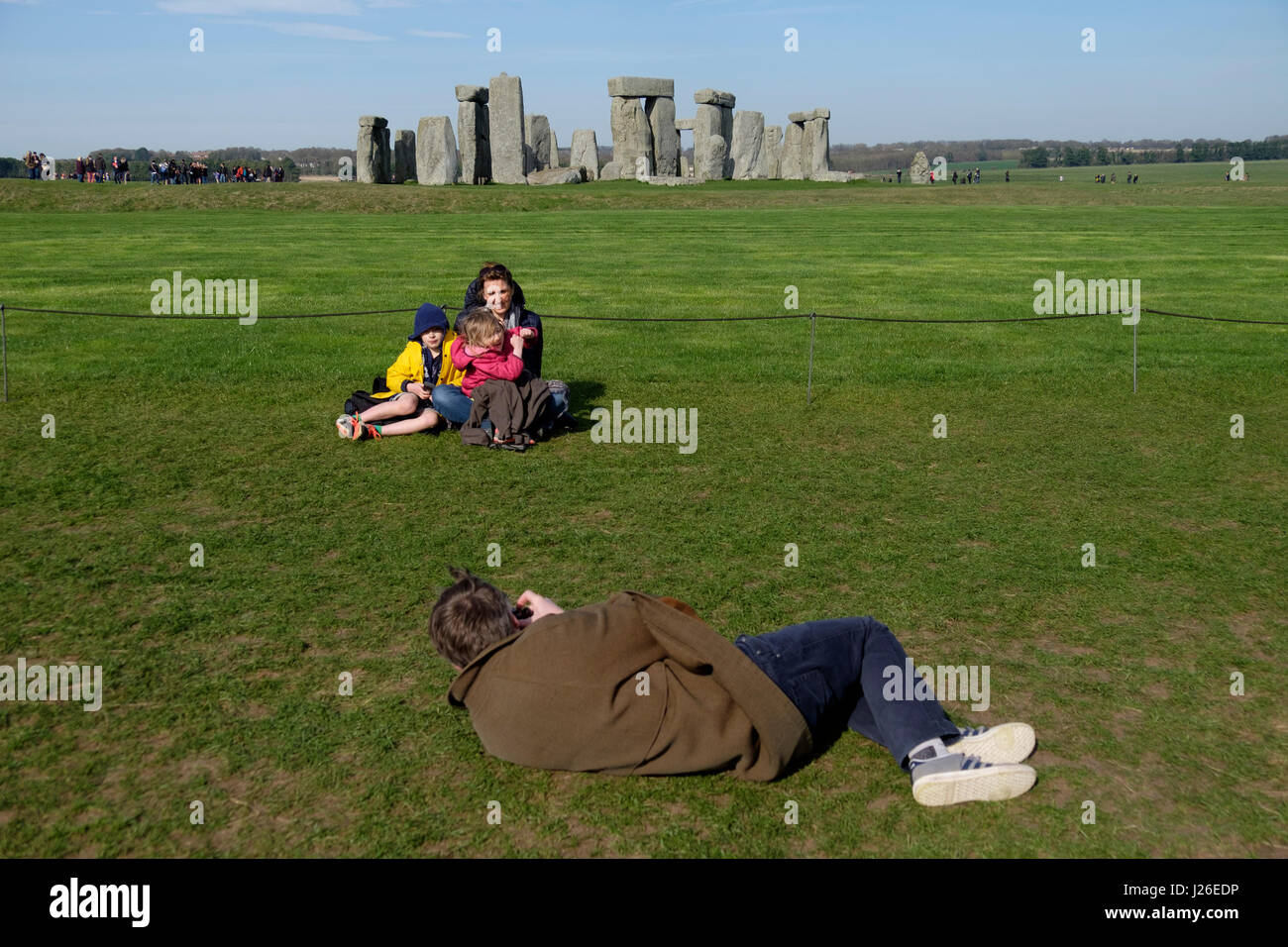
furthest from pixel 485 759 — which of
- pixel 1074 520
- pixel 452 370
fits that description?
pixel 452 370

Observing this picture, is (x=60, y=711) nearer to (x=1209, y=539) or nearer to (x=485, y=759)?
(x=485, y=759)

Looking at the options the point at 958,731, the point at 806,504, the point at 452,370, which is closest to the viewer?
the point at 958,731

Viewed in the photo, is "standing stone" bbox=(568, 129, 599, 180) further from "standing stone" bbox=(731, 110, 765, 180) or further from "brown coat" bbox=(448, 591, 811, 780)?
"brown coat" bbox=(448, 591, 811, 780)

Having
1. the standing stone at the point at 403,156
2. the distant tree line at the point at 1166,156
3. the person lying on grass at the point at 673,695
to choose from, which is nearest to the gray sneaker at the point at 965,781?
the person lying on grass at the point at 673,695

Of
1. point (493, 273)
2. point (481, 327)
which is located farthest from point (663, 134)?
point (481, 327)

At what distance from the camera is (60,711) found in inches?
204

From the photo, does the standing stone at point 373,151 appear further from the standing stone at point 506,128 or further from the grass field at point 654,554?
the grass field at point 654,554

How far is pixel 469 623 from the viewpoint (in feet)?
14.4

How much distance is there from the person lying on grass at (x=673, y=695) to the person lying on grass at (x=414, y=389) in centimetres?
584

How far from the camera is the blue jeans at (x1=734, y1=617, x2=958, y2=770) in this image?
14.9 feet

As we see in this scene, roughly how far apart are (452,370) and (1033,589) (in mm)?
5912

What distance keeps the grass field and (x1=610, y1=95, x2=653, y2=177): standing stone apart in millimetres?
31746

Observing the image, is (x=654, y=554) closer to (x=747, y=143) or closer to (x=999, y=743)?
(x=999, y=743)

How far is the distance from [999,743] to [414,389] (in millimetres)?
6950
